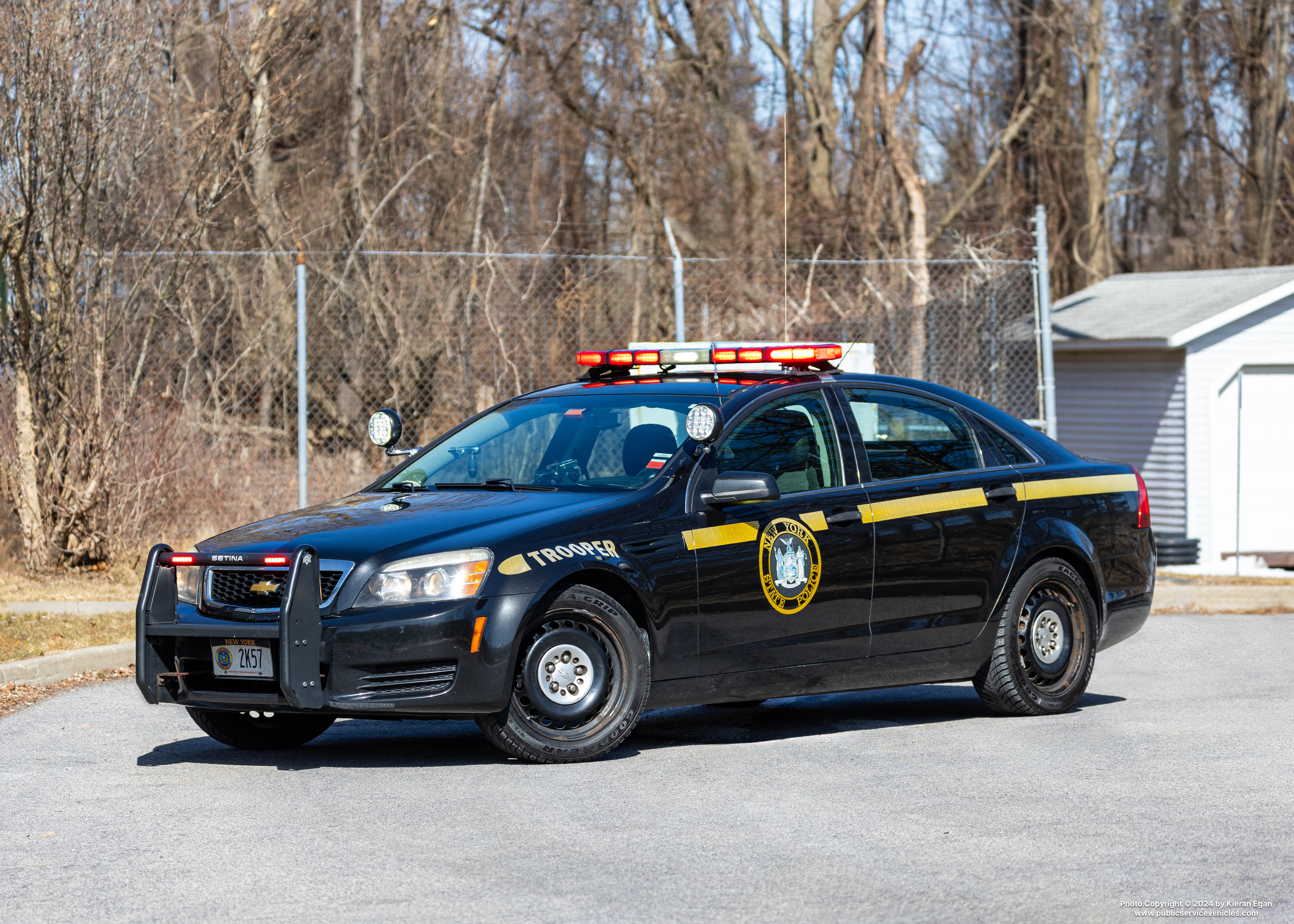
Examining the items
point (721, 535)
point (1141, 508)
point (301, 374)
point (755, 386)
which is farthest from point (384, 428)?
point (301, 374)

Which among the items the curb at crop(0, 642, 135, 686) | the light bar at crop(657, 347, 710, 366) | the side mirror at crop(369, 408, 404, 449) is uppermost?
Result: the light bar at crop(657, 347, 710, 366)

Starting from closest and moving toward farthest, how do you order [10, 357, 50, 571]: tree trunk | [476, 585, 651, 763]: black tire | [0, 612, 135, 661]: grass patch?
[476, 585, 651, 763]: black tire → [0, 612, 135, 661]: grass patch → [10, 357, 50, 571]: tree trunk

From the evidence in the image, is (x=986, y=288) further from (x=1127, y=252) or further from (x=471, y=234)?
(x=1127, y=252)

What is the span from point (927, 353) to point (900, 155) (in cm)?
931

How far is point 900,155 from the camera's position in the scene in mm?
25625

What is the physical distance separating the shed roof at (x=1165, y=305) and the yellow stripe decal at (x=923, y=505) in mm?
12694

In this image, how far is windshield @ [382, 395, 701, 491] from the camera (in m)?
7.67

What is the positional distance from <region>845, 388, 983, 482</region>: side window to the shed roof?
489 inches

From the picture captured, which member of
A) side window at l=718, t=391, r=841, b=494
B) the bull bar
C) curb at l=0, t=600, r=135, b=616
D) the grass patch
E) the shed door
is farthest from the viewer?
the shed door

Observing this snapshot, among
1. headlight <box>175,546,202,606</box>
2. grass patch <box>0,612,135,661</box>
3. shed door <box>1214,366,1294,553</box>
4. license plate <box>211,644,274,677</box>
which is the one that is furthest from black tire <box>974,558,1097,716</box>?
shed door <box>1214,366,1294,553</box>

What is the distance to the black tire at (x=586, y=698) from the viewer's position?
6.96 meters

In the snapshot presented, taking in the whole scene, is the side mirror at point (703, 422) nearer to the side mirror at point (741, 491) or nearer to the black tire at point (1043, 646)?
the side mirror at point (741, 491)

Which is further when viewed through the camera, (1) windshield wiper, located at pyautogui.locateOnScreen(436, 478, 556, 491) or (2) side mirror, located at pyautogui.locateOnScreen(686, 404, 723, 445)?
(1) windshield wiper, located at pyautogui.locateOnScreen(436, 478, 556, 491)

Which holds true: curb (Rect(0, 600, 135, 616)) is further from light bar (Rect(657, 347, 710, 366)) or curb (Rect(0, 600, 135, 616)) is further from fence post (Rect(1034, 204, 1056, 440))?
fence post (Rect(1034, 204, 1056, 440))
